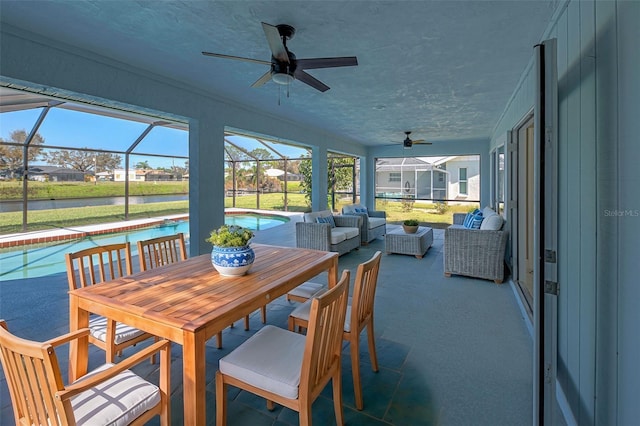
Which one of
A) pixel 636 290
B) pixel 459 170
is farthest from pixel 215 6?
pixel 459 170

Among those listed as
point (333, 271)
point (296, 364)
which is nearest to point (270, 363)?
point (296, 364)

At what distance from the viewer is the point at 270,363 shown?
1509 mm

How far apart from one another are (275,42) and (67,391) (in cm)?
214

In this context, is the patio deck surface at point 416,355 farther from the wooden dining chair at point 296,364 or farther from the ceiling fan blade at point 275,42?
the ceiling fan blade at point 275,42

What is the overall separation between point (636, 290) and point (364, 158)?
9.16m

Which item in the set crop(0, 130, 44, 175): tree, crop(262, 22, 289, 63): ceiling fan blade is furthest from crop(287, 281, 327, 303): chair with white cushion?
crop(0, 130, 44, 175): tree

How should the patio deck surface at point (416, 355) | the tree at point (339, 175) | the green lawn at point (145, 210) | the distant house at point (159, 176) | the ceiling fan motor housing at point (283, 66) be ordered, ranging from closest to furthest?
the patio deck surface at point (416, 355), the ceiling fan motor housing at point (283, 66), the green lawn at point (145, 210), the distant house at point (159, 176), the tree at point (339, 175)

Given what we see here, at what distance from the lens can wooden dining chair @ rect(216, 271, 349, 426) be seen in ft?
4.45

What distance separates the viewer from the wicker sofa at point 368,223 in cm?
663

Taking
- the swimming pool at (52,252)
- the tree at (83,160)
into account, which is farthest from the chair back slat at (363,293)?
the tree at (83,160)

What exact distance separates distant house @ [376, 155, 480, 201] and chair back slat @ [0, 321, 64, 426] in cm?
973

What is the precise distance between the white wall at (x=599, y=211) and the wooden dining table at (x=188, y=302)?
1541 millimetres

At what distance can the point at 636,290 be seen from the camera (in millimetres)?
1095

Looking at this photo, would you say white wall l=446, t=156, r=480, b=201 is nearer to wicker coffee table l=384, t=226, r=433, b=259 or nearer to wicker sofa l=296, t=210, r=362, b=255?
wicker coffee table l=384, t=226, r=433, b=259
